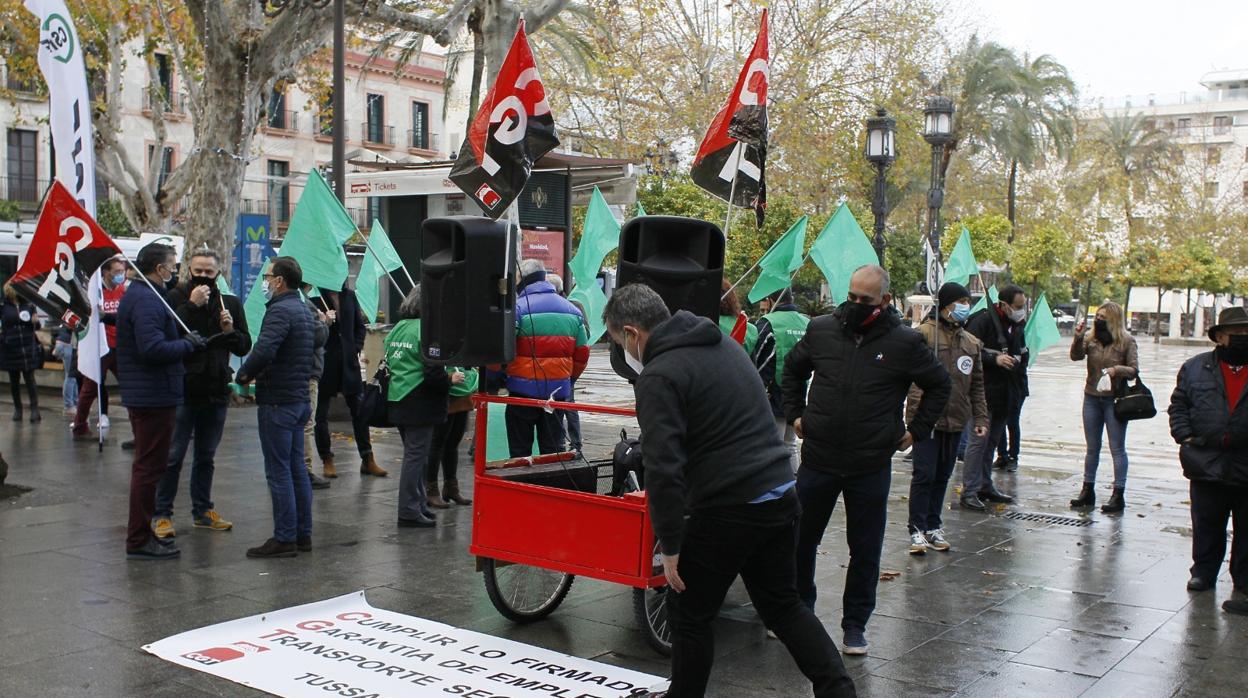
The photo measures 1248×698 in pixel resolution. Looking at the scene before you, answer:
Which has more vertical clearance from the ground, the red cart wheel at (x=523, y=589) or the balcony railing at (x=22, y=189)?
the balcony railing at (x=22, y=189)

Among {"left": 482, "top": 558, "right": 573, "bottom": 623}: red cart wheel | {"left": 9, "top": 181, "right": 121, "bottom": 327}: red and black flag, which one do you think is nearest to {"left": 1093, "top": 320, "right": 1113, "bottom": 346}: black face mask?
{"left": 482, "top": 558, "right": 573, "bottom": 623}: red cart wheel

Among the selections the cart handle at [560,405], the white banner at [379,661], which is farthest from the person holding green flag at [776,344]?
the white banner at [379,661]

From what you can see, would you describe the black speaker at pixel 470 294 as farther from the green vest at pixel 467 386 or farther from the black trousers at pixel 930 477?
the black trousers at pixel 930 477

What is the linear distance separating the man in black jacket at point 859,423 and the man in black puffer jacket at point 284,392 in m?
3.38

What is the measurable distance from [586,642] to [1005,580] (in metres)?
2.98

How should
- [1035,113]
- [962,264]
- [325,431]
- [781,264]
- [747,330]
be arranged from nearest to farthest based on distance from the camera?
[747,330]
[781,264]
[325,431]
[962,264]
[1035,113]

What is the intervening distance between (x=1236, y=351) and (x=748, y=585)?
4.02m

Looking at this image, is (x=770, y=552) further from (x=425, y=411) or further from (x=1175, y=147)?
(x=1175, y=147)

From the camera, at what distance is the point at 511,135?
7449 millimetres

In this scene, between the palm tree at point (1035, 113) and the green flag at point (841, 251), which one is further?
the palm tree at point (1035, 113)

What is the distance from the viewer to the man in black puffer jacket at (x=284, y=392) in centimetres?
750

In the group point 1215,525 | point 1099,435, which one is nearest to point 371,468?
point 1099,435

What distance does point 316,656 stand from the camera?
553 cm

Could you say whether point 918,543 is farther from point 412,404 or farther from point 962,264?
point 962,264
